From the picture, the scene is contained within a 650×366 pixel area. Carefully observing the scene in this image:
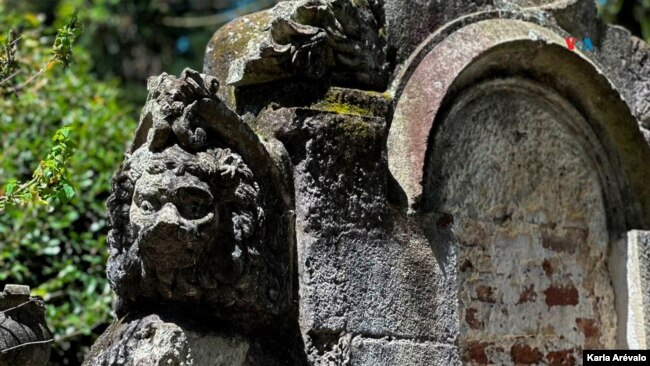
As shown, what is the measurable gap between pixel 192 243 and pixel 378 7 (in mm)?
1299

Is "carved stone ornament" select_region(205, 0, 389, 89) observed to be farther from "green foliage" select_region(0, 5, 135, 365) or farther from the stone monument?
"green foliage" select_region(0, 5, 135, 365)

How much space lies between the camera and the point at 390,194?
154 inches

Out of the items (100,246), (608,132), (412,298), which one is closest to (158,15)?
(100,246)

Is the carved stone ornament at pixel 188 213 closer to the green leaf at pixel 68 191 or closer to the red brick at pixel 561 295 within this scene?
the green leaf at pixel 68 191

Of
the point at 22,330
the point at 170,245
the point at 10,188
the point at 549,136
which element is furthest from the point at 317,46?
the point at 549,136

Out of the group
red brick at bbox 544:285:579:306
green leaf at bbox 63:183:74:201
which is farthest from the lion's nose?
red brick at bbox 544:285:579:306

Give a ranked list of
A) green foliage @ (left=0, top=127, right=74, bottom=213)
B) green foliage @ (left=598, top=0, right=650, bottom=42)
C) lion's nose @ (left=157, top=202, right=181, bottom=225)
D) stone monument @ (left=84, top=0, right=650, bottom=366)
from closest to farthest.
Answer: lion's nose @ (left=157, top=202, right=181, bottom=225) → stone monument @ (left=84, top=0, right=650, bottom=366) → green foliage @ (left=0, top=127, right=74, bottom=213) → green foliage @ (left=598, top=0, right=650, bottom=42)

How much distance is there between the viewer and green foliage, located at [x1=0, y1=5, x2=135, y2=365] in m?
5.43

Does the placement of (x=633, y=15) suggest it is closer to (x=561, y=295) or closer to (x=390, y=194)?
(x=561, y=295)

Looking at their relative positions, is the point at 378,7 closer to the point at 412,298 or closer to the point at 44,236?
the point at 412,298

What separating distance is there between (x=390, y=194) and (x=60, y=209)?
2366 mm

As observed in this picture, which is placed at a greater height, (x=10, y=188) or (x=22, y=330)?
(x=10, y=188)

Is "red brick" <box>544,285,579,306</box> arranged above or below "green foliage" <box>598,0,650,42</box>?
below

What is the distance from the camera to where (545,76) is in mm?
4777
